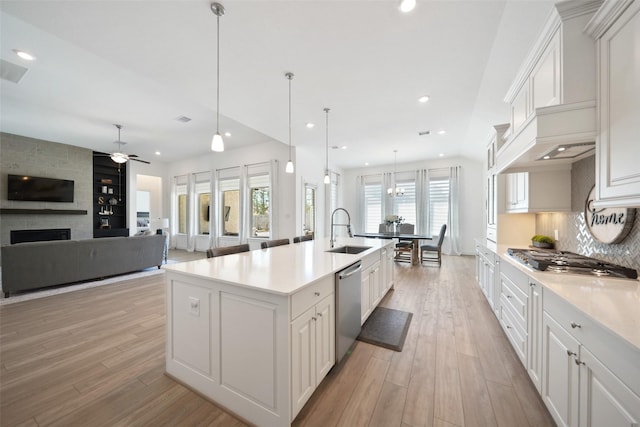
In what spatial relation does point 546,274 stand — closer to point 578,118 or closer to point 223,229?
point 578,118

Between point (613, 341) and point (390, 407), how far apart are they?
124cm

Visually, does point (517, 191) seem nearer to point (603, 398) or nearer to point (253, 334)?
point (603, 398)

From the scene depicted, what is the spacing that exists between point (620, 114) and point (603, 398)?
1432mm

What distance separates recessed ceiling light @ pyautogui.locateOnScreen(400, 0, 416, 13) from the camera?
1830 mm

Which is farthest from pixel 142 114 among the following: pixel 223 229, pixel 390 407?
pixel 390 407

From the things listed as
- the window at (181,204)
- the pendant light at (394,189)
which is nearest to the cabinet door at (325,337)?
the pendant light at (394,189)

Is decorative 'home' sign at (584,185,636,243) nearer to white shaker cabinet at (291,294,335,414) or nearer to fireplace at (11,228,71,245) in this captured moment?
white shaker cabinet at (291,294,335,414)

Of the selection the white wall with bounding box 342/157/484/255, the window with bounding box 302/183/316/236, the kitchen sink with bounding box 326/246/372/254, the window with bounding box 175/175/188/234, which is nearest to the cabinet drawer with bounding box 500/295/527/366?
the kitchen sink with bounding box 326/246/372/254

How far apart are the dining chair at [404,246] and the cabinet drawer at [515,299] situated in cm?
349

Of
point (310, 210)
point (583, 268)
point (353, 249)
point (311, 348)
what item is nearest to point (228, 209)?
point (310, 210)

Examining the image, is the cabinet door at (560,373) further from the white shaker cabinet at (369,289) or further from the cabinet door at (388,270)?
the cabinet door at (388,270)

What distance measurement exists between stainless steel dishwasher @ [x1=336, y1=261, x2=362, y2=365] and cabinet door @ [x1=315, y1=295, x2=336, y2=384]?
6cm

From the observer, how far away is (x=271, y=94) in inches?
131

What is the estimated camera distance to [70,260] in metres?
3.87
